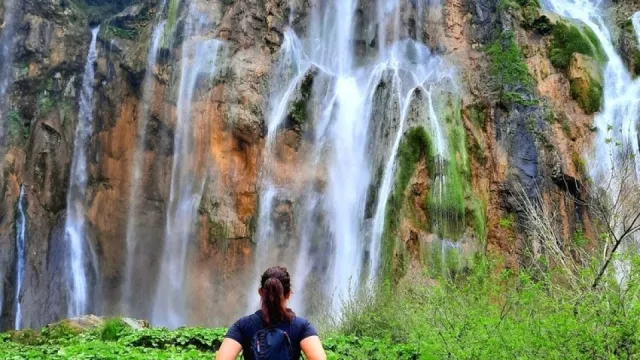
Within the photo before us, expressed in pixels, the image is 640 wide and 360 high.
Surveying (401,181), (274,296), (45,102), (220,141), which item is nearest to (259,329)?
(274,296)

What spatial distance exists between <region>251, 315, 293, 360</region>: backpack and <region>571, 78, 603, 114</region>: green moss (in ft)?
70.0

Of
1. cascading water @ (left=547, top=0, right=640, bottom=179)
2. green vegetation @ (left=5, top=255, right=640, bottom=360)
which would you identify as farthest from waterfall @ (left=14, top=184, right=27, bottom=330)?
cascading water @ (left=547, top=0, right=640, bottom=179)

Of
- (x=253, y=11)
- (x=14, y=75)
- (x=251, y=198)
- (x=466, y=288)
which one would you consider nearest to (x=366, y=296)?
(x=466, y=288)

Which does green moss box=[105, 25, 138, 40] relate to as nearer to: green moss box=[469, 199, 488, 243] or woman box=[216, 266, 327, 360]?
green moss box=[469, 199, 488, 243]

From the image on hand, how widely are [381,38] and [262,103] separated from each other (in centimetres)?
579

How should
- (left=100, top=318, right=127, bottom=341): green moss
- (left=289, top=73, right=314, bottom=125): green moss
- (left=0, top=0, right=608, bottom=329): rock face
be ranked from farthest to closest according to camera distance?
(left=289, top=73, right=314, bottom=125): green moss → (left=0, top=0, right=608, bottom=329): rock face → (left=100, top=318, right=127, bottom=341): green moss

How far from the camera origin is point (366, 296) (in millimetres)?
14891

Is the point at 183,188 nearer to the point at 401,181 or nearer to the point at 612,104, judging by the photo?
the point at 401,181

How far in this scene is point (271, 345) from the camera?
4.21m

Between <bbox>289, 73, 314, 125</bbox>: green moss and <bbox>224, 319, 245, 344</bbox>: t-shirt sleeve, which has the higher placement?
<bbox>289, 73, 314, 125</bbox>: green moss

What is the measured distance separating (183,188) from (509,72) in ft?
43.9

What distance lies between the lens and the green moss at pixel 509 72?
23.2m

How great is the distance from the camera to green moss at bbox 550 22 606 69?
24.1 metres

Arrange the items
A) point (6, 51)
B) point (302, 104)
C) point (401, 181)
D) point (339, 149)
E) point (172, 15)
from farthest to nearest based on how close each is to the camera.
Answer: point (6, 51) → point (172, 15) → point (302, 104) → point (339, 149) → point (401, 181)
